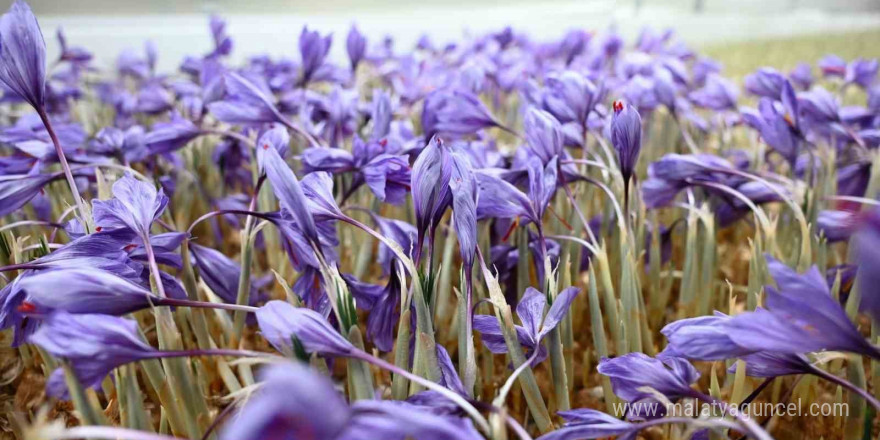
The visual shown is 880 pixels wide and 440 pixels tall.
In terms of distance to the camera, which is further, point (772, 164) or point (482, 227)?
point (772, 164)

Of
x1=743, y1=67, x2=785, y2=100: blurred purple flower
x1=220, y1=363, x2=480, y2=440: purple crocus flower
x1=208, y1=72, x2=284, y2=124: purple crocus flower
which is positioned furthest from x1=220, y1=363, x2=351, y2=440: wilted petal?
x1=743, y1=67, x2=785, y2=100: blurred purple flower

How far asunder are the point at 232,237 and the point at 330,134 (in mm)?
367

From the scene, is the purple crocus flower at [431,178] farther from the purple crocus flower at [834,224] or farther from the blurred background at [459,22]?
the blurred background at [459,22]

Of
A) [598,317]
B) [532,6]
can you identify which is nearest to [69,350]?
[598,317]

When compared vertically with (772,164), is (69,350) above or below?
above

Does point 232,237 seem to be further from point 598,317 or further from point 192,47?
point 192,47

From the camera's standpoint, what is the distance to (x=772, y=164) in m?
1.41

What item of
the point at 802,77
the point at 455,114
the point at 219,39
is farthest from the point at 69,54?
the point at 802,77

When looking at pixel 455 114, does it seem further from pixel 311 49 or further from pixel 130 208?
pixel 130 208

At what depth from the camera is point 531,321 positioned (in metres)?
0.52

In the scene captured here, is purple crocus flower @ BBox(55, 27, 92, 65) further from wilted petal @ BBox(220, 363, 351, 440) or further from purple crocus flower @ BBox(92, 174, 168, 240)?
wilted petal @ BBox(220, 363, 351, 440)

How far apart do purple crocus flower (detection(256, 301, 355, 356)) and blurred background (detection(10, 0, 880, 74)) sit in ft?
3.96

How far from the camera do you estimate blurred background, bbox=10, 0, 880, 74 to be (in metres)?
2.20

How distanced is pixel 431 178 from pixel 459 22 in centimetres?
375
